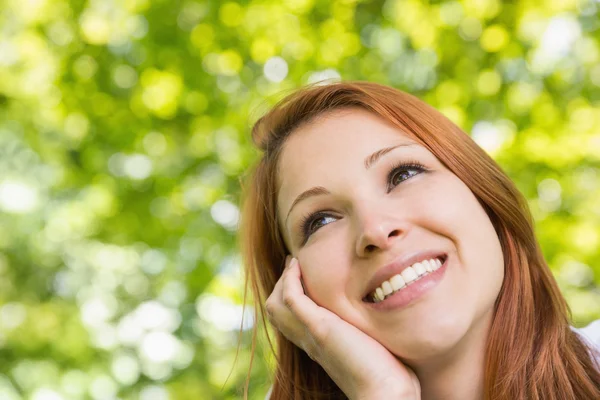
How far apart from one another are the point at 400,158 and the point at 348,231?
27 cm

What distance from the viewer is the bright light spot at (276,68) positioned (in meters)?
5.17

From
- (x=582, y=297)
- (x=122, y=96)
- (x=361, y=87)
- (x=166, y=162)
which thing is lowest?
(x=582, y=297)

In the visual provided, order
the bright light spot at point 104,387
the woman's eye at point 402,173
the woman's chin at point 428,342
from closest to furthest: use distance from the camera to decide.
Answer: the woman's chin at point 428,342 → the woman's eye at point 402,173 → the bright light spot at point 104,387

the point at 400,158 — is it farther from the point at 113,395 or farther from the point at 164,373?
the point at 113,395

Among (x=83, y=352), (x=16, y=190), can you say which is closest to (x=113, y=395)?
(x=83, y=352)

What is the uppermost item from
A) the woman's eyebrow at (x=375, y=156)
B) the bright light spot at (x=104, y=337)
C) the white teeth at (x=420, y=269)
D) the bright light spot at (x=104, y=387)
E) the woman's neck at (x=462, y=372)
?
the woman's eyebrow at (x=375, y=156)

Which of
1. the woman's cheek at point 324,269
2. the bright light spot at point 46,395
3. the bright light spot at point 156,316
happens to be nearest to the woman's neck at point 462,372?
the woman's cheek at point 324,269

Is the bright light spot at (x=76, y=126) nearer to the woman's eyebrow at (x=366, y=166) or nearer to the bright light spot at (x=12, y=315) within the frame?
the bright light spot at (x=12, y=315)

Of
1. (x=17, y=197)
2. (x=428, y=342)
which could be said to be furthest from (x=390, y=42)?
(x=428, y=342)

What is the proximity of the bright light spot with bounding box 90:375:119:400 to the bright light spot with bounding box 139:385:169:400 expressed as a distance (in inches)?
9.8

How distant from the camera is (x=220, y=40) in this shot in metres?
5.16

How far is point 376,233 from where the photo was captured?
1.73 metres

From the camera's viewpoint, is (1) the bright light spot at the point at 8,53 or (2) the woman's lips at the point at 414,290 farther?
(1) the bright light spot at the point at 8,53

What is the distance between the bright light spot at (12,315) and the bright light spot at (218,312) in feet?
6.51
